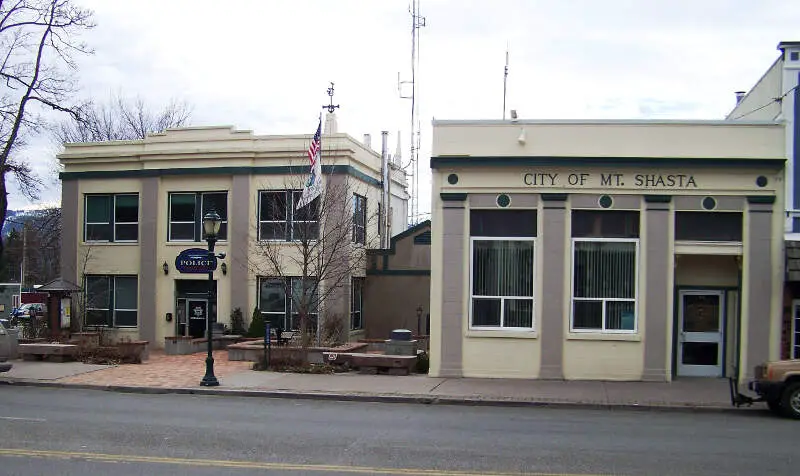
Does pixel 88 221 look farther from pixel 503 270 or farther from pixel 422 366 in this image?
pixel 503 270

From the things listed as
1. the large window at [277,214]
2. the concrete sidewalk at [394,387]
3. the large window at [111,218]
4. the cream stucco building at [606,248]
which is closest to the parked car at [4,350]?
the concrete sidewalk at [394,387]

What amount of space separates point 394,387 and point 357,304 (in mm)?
12845

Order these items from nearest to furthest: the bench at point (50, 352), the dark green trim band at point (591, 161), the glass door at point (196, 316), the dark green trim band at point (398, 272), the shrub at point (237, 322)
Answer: the dark green trim band at point (591, 161) → the bench at point (50, 352) → the shrub at point (237, 322) → the dark green trim band at point (398, 272) → the glass door at point (196, 316)

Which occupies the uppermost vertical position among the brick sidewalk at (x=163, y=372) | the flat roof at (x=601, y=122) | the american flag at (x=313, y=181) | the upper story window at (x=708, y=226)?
the flat roof at (x=601, y=122)

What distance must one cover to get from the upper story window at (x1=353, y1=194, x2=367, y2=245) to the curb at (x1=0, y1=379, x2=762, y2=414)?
1225 cm

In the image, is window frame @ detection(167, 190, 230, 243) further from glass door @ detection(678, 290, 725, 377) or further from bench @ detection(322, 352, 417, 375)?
glass door @ detection(678, 290, 725, 377)

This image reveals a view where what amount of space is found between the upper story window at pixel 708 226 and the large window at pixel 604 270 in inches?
40.9

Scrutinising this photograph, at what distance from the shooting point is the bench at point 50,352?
2149 centimetres

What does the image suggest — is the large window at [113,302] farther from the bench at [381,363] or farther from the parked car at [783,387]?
the parked car at [783,387]

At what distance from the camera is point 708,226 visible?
1783 cm

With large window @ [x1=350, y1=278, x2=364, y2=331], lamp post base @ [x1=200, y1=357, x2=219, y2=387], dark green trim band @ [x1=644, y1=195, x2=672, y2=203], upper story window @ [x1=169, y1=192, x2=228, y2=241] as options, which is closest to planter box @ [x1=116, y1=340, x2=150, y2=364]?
lamp post base @ [x1=200, y1=357, x2=219, y2=387]

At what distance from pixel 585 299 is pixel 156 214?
17660 millimetres

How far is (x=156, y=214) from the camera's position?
95.1 ft

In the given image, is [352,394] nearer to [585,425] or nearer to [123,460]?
[585,425]
